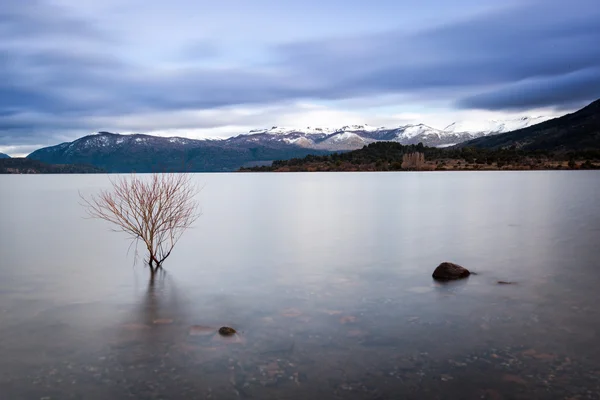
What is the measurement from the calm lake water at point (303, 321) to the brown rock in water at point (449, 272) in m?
0.38

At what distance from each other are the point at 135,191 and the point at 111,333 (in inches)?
286

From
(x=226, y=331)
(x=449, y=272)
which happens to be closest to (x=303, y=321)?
(x=226, y=331)

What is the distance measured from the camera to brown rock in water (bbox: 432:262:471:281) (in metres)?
15.4

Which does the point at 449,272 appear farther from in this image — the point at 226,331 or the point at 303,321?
the point at 226,331

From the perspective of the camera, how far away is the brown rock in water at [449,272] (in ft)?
50.4

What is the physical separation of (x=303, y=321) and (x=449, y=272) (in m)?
6.23

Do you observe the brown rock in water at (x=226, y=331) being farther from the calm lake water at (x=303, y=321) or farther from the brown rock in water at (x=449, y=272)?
the brown rock in water at (x=449, y=272)

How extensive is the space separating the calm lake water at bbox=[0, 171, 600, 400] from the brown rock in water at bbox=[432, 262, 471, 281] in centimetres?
38

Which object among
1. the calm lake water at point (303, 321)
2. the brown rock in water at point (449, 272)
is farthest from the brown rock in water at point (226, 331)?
the brown rock in water at point (449, 272)

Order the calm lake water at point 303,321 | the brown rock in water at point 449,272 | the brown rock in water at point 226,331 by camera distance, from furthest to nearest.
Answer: the brown rock in water at point 449,272
the brown rock in water at point 226,331
the calm lake water at point 303,321

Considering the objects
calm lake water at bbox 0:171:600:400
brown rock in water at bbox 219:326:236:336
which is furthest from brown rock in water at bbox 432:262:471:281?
brown rock in water at bbox 219:326:236:336

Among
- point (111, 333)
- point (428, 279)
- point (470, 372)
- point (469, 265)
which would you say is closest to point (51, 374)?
point (111, 333)

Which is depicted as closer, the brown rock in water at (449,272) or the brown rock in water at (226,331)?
the brown rock in water at (226,331)

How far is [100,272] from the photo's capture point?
56.6 feet
